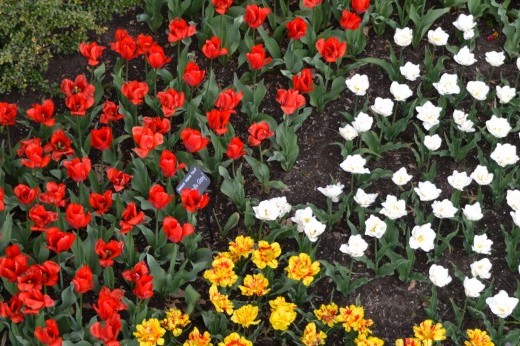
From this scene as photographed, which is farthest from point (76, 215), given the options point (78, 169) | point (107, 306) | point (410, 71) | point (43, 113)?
point (410, 71)

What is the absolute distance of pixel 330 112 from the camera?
5285 millimetres

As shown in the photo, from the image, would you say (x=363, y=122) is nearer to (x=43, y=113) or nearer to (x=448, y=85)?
(x=448, y=85)

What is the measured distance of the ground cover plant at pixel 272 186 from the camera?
13.6 ft

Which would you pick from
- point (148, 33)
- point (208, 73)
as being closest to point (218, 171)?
point (208, 73)

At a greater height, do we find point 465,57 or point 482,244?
point 465,57

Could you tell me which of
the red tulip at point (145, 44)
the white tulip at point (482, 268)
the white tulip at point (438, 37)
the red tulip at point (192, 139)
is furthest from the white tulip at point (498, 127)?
the red tulip at point (145, 44)

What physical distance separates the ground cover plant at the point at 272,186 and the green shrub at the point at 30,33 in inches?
7.3

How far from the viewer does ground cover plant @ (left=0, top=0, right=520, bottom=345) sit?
416cm

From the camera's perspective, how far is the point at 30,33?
5031 mm

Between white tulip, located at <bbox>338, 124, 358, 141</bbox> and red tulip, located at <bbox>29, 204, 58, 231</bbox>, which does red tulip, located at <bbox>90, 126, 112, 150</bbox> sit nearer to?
red tulip, located at <bbox>29, 204, 58, 231</bbox>

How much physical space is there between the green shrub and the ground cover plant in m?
0.19

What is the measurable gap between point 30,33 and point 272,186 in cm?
154

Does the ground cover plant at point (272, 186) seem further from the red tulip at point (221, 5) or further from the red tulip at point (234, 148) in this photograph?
the red tulip at point (221, 5)

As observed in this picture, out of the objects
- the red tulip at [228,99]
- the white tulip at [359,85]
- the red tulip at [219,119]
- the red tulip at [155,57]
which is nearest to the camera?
the red tulip at [219,119]
